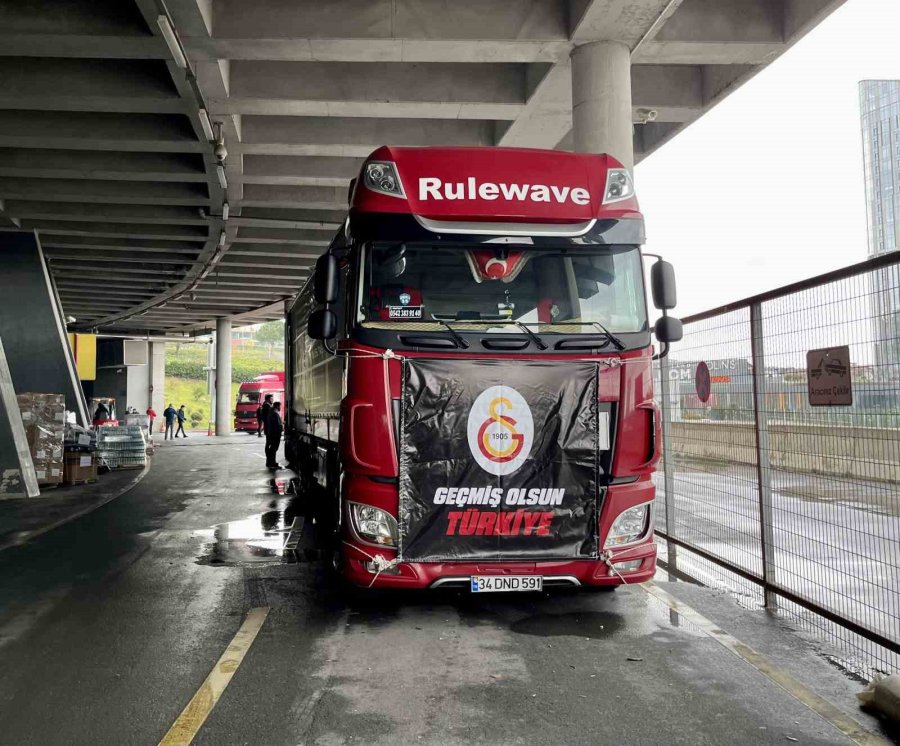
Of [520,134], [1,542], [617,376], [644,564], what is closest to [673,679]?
[644,564]

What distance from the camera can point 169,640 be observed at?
4.95 meters

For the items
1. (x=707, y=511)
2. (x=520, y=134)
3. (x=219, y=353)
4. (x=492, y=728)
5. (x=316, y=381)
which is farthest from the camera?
(x=219, y=353)

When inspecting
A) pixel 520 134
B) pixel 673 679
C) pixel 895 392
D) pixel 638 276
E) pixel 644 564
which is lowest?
pixel 673 679

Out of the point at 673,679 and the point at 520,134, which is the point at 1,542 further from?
the point at 520,134

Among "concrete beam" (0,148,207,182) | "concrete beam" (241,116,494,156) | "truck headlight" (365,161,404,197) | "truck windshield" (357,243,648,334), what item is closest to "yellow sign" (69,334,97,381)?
"concrete beam" (0,148,207,182)

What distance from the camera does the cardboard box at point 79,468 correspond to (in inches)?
585

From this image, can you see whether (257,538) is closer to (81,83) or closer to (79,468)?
(81,83)

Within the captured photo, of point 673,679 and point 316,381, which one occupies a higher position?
point 316,381

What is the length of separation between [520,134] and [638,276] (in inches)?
315

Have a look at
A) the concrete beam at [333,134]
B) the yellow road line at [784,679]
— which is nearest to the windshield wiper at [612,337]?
the yellow road line at [784,679]

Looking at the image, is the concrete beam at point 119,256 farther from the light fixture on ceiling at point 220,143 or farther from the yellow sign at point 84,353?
the light fixture on ceiling at point 220,143

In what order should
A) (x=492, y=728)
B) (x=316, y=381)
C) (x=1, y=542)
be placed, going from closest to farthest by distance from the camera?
(x=492, y=728) → (x=1, y=542) → (x=316, y=381)

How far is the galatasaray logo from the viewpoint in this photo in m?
5.04

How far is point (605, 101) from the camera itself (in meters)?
9.21
